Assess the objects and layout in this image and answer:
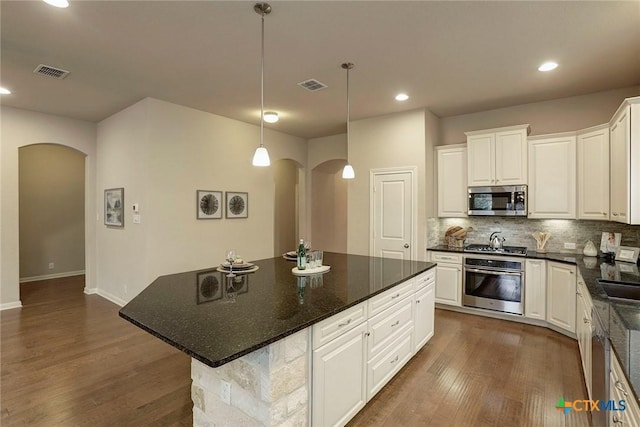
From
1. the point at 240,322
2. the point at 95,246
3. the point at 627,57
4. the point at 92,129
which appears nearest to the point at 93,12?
the point at 240,322

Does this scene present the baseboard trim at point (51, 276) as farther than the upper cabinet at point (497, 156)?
Yes

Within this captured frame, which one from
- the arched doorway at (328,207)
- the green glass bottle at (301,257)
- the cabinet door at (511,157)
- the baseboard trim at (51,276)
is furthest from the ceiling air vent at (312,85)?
the baseboard trim at (51,276)

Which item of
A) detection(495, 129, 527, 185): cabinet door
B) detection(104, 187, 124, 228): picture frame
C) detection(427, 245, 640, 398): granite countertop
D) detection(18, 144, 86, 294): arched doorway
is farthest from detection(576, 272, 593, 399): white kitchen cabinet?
detection(18, 144, 86, 294): arched doorway

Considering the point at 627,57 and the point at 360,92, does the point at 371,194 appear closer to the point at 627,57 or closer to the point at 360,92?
the point at 360,92

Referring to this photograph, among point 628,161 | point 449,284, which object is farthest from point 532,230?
point 628,161

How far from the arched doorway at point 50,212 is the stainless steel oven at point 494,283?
23.8ft

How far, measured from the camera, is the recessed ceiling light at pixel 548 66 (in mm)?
3143

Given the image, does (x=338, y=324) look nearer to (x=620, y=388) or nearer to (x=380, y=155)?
(x=620, y=388)

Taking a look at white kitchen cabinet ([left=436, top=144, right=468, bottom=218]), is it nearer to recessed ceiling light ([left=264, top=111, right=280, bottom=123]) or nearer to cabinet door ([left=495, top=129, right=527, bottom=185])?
cabinet door ([left=495, top=129, right=527, bottom=185])

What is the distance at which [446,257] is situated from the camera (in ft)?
14.9

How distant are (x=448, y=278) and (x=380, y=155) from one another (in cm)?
212

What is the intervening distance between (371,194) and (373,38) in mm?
2723

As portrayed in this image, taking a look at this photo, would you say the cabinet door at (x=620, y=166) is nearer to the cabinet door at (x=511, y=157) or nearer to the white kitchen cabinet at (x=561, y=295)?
the white kitchen cabinet at (x=561, y=295)

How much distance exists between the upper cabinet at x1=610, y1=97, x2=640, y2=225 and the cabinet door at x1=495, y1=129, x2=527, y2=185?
107 cm
